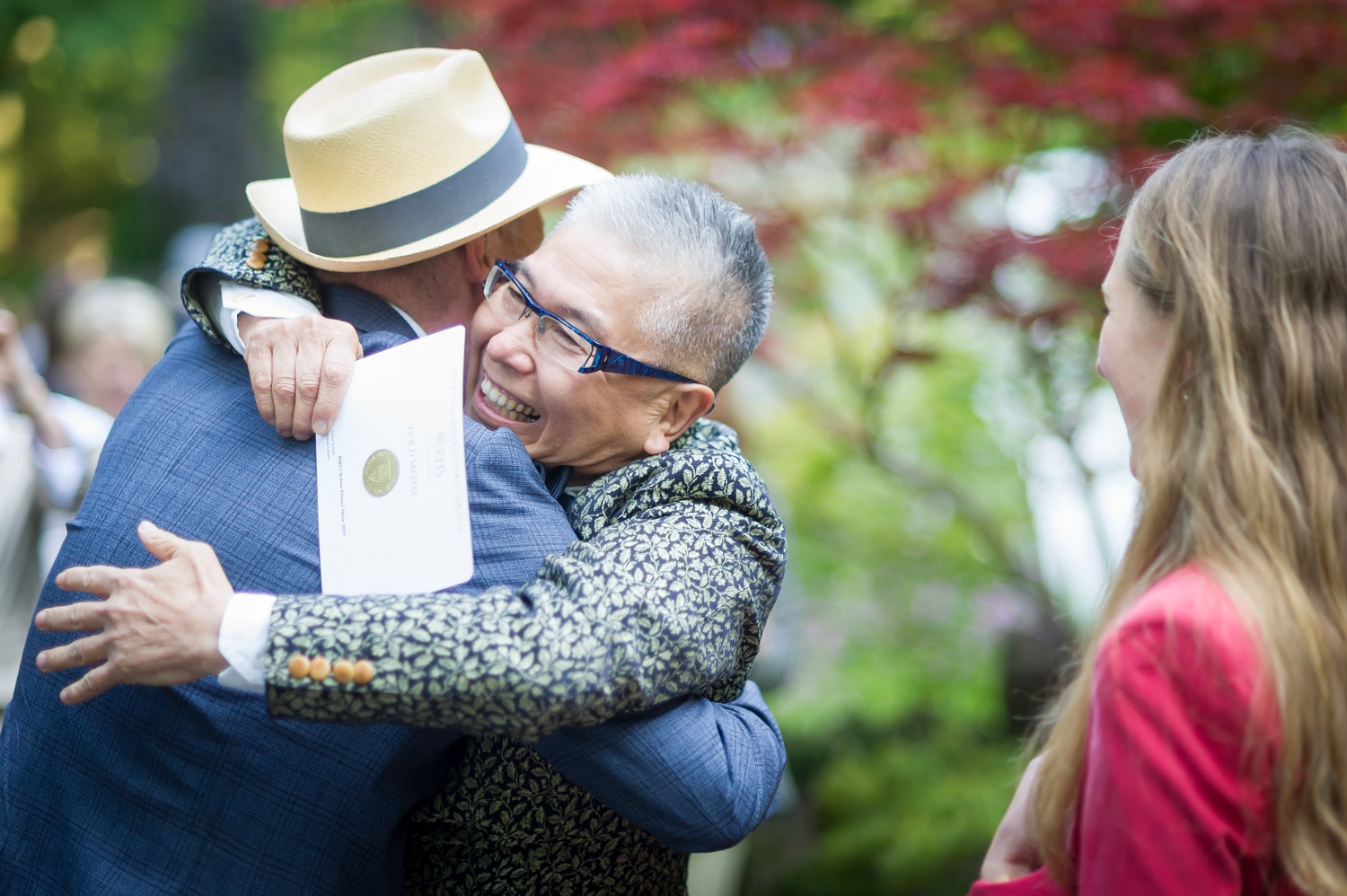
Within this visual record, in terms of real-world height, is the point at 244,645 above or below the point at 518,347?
below

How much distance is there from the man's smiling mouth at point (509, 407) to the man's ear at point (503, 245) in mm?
278

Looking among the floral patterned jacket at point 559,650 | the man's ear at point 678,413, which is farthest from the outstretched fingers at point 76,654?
the man's ear at point 678,413

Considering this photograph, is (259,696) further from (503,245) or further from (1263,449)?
(1263,449)

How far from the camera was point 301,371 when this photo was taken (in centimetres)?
169

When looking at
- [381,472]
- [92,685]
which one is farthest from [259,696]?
[381,472]

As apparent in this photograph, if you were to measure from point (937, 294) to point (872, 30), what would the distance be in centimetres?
113

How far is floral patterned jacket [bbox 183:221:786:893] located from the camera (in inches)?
55.6

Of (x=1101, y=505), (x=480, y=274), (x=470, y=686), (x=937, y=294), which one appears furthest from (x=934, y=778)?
(x=470, y=686)

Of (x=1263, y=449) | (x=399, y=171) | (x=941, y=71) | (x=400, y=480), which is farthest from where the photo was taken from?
(x=941, y=71)

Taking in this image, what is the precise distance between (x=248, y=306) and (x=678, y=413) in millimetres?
786

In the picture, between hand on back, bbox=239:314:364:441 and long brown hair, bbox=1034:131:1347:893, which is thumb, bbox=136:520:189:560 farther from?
long brown hair, bbox=1034:131:1347:893

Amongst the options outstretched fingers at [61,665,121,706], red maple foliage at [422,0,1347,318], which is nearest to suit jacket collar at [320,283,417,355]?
outstretched fingers at [61,665,121,706]

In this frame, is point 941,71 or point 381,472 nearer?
point 381,472

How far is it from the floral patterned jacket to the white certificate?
0.12 meters
